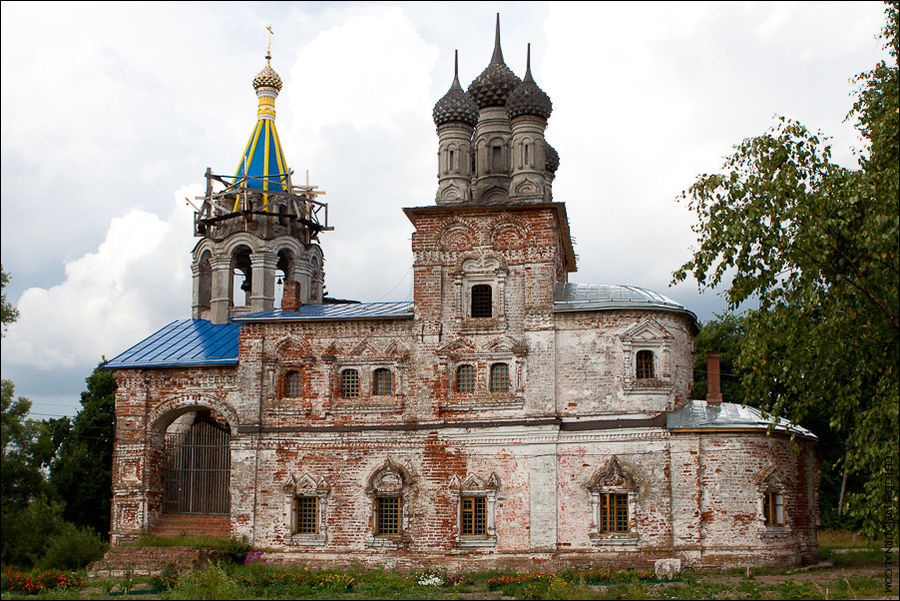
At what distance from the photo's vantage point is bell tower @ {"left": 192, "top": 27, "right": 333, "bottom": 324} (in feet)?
105

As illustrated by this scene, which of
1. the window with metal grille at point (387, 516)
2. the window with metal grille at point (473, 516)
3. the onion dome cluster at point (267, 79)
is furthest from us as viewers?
the onion dome cluster at point (267, 79)

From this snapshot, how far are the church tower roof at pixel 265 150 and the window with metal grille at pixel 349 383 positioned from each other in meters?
9.60

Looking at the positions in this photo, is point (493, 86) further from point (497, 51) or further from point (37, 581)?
point (37, 581)

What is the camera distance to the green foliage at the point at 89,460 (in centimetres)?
3381

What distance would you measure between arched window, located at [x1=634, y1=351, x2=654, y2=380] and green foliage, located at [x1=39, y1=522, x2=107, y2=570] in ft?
47.8

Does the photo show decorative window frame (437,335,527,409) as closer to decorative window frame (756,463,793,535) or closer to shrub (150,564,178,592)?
decorative window frame (756,463,793,535)

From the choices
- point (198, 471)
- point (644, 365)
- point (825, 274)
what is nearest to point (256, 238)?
point (198, 471)

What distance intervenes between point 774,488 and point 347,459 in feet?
35.0

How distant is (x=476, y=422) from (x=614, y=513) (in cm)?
410

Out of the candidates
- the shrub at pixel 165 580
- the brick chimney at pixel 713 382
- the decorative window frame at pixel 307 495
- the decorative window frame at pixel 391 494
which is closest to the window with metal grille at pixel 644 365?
the brick chimney at pixel 713 382

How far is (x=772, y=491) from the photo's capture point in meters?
23.7

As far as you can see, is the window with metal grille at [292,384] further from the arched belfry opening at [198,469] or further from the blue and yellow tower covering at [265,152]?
the blue and yellow tower covering at [265,152]

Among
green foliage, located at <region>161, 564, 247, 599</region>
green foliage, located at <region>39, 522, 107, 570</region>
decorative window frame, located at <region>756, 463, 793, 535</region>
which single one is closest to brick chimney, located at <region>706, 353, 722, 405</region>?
decorative window frame, located at <region>756, 463, 793, 535</region>

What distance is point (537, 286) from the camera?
25750 mm
